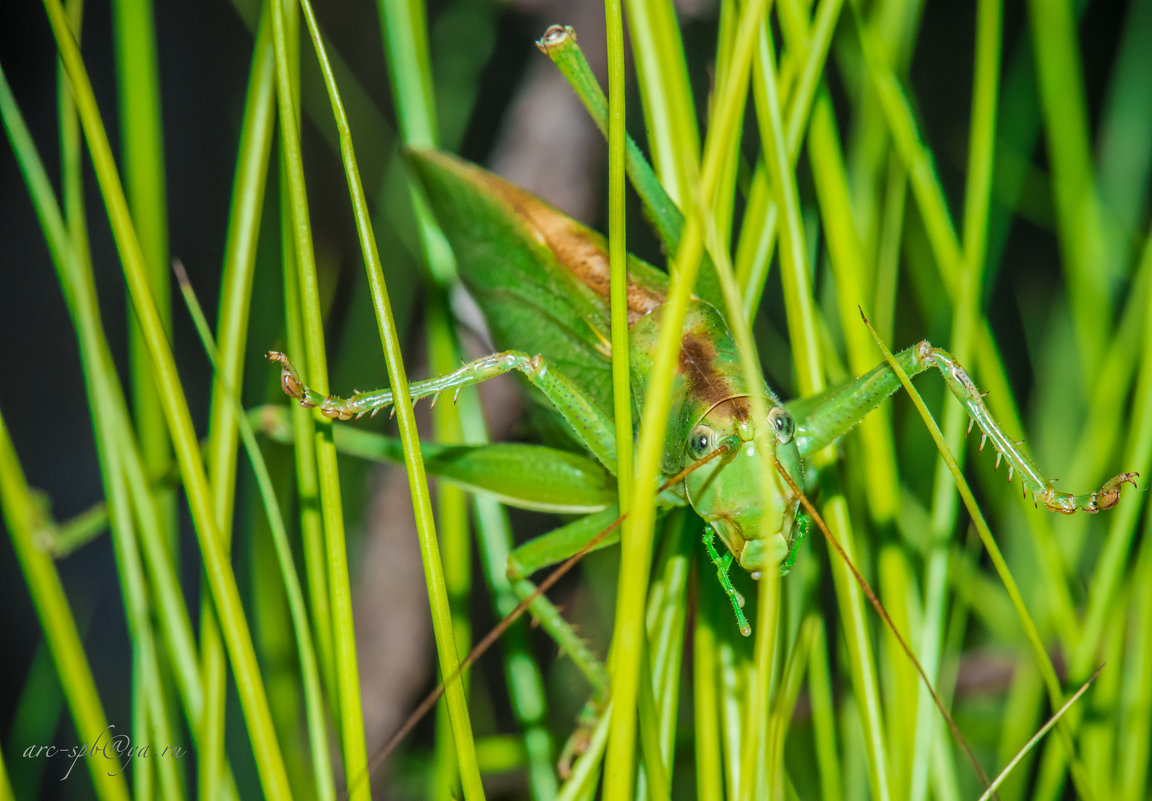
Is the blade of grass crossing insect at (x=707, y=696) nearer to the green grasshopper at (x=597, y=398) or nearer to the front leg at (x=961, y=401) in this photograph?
the green grasshopper at (x=597, y=398)

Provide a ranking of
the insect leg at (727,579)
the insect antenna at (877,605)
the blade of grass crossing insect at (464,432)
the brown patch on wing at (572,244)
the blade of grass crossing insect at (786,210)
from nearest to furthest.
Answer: the insect antenna at (877,605) < the insect leg at (727,579) < the blade of grass crossing insect at (786,210) < the blade of grass crossing insect at (464,432) < the brown patch on wing at (572,244)

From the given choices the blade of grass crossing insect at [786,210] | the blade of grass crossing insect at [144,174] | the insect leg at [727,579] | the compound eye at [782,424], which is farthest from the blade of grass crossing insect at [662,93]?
the blade of grass crossing insect at [144,174]

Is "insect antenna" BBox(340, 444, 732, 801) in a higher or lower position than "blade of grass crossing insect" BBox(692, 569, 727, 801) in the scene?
higher

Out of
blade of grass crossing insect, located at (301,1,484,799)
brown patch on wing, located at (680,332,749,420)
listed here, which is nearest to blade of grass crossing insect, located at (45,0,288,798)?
blade of grass crossing insect, located at (301,1,484,799)

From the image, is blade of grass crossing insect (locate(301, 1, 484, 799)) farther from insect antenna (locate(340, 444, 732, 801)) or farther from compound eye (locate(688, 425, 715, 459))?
compound eye (locate(688, 425, 715, 459))

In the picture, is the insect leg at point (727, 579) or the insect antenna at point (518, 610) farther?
the insect leg at point (727, 579)

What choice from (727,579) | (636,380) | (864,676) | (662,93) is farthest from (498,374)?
(864,676)

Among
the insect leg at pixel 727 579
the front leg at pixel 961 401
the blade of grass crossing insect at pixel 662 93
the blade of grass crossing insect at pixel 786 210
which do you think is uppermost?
the blade of grass crossing insect at pixel 662 93
